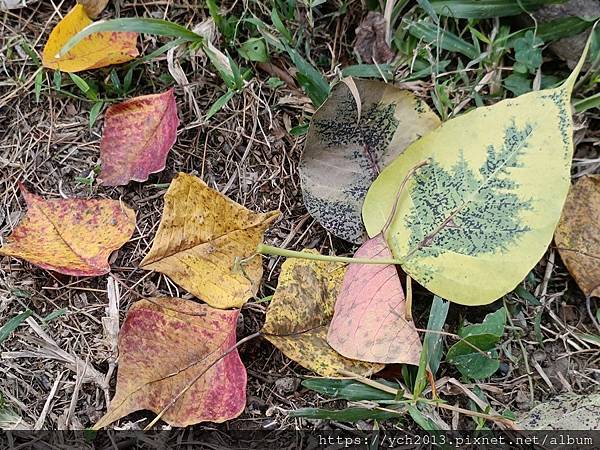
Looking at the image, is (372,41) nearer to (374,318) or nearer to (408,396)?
(374,318)

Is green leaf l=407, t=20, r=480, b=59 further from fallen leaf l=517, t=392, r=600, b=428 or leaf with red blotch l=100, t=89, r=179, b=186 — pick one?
fallen leaf l=517, t=392, r=600, b=428

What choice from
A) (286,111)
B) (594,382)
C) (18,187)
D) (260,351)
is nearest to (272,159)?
(286,111)

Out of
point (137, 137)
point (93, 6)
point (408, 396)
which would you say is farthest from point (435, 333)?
point (93, 6)

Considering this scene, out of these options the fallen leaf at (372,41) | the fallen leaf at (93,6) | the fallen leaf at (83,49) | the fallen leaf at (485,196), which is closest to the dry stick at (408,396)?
the fallen leaf at (485,196)

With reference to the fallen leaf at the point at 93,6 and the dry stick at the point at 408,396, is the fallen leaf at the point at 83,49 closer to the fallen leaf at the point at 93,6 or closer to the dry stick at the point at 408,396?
the fallen leaf at the point at 93,6

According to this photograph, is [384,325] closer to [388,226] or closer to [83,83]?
[388,226]

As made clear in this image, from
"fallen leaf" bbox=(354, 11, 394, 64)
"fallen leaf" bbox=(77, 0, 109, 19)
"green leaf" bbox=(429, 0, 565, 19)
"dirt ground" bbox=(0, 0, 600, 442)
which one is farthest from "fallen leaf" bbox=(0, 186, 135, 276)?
"green leaf" bbox=(429, 0, 565, 19)
